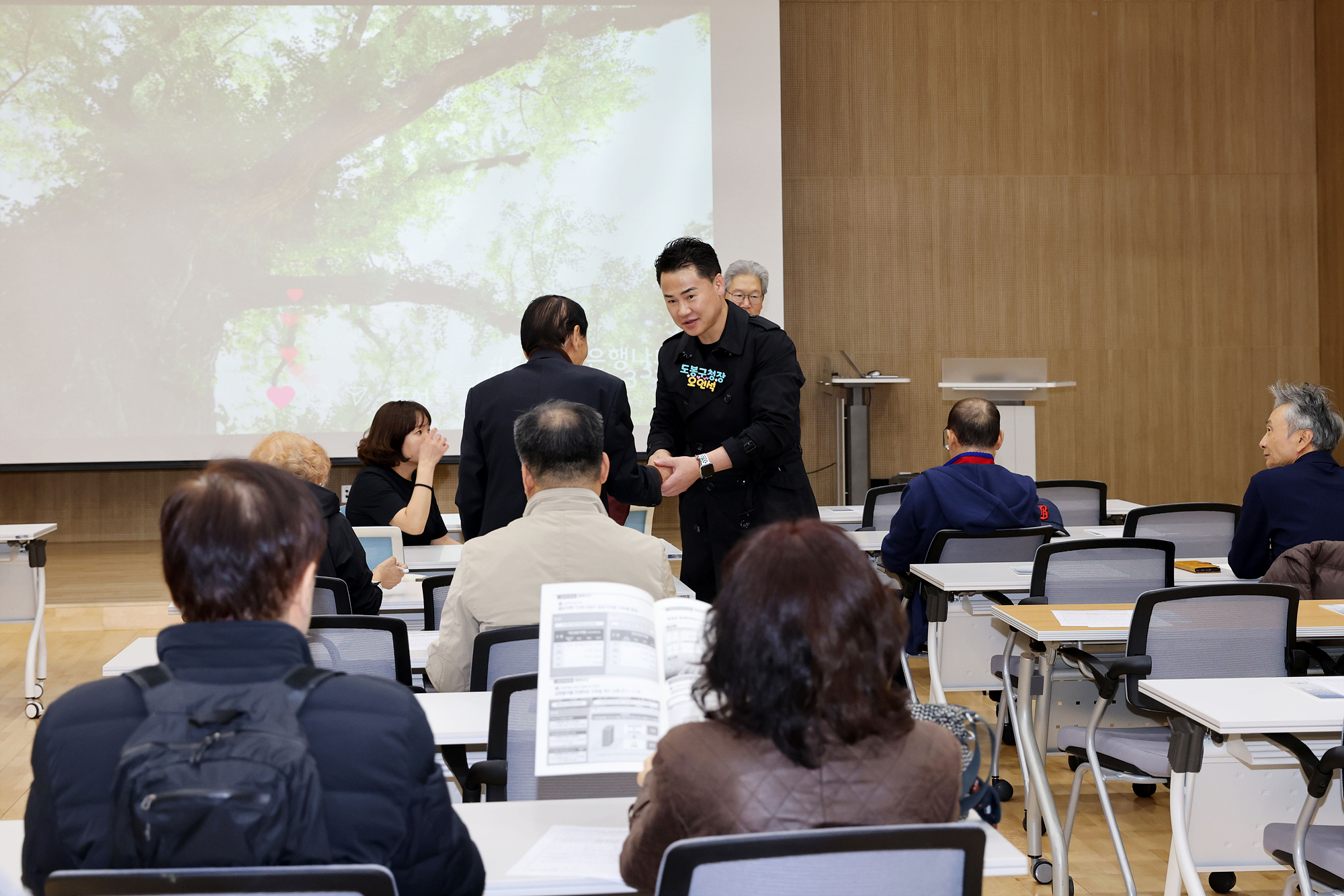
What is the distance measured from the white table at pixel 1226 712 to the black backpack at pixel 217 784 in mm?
1492

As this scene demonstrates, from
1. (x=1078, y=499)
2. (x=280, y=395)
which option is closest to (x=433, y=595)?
(x=1078, y=499)

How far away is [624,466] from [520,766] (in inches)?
53.3

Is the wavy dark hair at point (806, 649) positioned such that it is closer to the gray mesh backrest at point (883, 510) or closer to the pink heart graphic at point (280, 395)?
the gray mesh backrest at point (883, 510)

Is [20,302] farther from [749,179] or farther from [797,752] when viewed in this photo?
[797,752]

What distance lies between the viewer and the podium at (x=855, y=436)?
24.7 feet

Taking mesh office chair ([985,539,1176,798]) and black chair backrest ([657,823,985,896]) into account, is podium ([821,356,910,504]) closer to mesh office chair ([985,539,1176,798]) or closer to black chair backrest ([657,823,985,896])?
mesh office chair ([985,539,1176,798])

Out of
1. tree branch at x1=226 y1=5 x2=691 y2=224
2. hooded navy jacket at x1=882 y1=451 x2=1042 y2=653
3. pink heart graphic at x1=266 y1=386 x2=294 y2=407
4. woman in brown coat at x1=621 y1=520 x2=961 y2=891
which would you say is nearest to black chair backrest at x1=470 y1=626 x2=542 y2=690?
woman in brown coat at x1=621 y1=520 x2=961 y2=891

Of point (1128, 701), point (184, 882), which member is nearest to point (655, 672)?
point (184, 882)

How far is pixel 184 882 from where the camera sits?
3.63 ft

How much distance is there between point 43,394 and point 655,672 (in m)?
6.86

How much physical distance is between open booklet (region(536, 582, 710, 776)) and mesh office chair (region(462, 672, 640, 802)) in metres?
0.39

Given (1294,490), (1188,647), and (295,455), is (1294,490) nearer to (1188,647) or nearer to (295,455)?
(1188,647)

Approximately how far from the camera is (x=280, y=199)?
7207 millimetres

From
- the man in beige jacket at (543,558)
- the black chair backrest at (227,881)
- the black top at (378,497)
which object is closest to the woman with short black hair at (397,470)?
the black top at (378,497)
